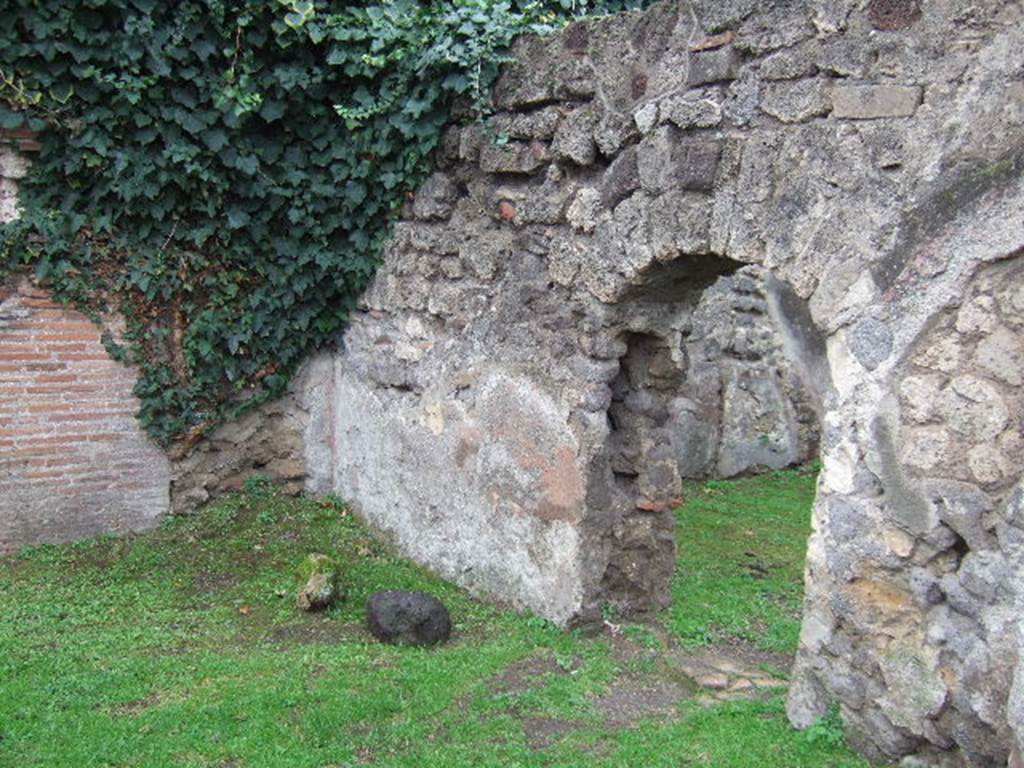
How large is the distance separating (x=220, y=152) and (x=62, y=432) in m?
1.88

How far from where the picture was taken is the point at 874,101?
3.41 meters

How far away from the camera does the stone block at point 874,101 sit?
131 inches

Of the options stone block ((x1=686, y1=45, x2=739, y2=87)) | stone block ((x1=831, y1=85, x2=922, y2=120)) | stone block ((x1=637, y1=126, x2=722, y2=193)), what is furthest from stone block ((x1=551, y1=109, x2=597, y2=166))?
stone block ((x1=831, y1=85, x2=922, y2=120))

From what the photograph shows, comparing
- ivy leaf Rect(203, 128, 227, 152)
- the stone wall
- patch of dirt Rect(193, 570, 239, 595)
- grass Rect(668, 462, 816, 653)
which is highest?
ivy leaf Rect(203, 128, 227, 152)

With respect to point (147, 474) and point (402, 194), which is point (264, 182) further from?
point (147, 474)

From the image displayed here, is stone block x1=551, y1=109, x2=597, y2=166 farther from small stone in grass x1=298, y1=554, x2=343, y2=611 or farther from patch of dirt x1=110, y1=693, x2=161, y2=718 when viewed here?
patch of dirt x1=110, y1=693, x2=161, y2=718

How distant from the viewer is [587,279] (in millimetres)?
4559

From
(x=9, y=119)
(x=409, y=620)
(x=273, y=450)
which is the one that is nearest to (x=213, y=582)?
(x=273, y=450)

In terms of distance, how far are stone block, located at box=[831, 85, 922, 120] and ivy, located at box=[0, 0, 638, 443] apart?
1917mm

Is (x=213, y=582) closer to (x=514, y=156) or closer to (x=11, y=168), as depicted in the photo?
(x=11, y=168)

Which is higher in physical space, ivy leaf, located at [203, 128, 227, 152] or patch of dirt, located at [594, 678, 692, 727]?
ivy leaf, located at [203, 128, 227, 152]

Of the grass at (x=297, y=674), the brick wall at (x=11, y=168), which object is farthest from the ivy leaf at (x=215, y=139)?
the grass at (x=297, y=674)

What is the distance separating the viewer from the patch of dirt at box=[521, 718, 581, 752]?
12.4 ft

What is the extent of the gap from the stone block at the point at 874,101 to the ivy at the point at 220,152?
1917 mm
